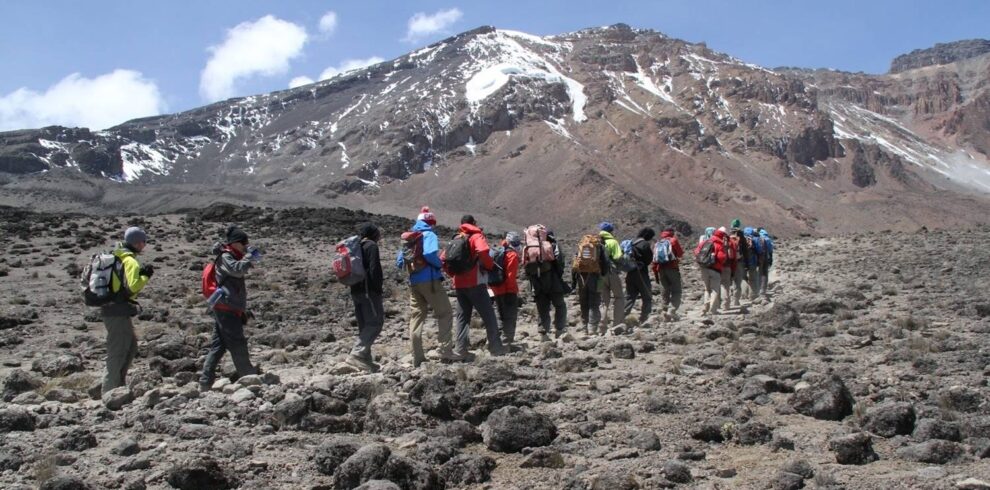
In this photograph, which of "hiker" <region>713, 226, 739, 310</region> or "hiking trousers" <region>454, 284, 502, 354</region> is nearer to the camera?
"hiking trousers" <region>454, 284, 502, 354</region>

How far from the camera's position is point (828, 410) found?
6.20 metres

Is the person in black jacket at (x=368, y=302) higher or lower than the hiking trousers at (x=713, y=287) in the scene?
higher

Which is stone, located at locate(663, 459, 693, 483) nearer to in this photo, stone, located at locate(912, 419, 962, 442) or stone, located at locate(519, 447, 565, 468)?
stone, located at locate(519, 447, 565, 468)

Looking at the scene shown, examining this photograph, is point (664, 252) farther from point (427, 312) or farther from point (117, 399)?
point (117, 399)

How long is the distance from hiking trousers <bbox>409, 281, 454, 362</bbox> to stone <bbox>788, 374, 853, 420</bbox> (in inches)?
160

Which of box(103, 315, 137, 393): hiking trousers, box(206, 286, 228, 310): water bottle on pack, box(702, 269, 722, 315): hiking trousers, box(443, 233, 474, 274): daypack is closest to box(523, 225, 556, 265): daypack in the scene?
box(443, 233, 474, 274): daypack

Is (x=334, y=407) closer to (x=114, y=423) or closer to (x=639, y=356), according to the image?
(x=114, y=423)

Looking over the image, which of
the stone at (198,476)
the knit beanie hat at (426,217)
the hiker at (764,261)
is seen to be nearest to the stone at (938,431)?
the stone at (198,476)

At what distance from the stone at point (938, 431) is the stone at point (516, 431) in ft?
8.09

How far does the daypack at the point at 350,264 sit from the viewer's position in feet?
28.8

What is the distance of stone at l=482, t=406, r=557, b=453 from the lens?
5.66 meters

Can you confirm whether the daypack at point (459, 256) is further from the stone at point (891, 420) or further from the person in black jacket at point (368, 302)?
the stone at point (891, 420)

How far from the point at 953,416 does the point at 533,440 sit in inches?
119

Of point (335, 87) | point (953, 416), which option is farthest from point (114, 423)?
point (335, 87)
